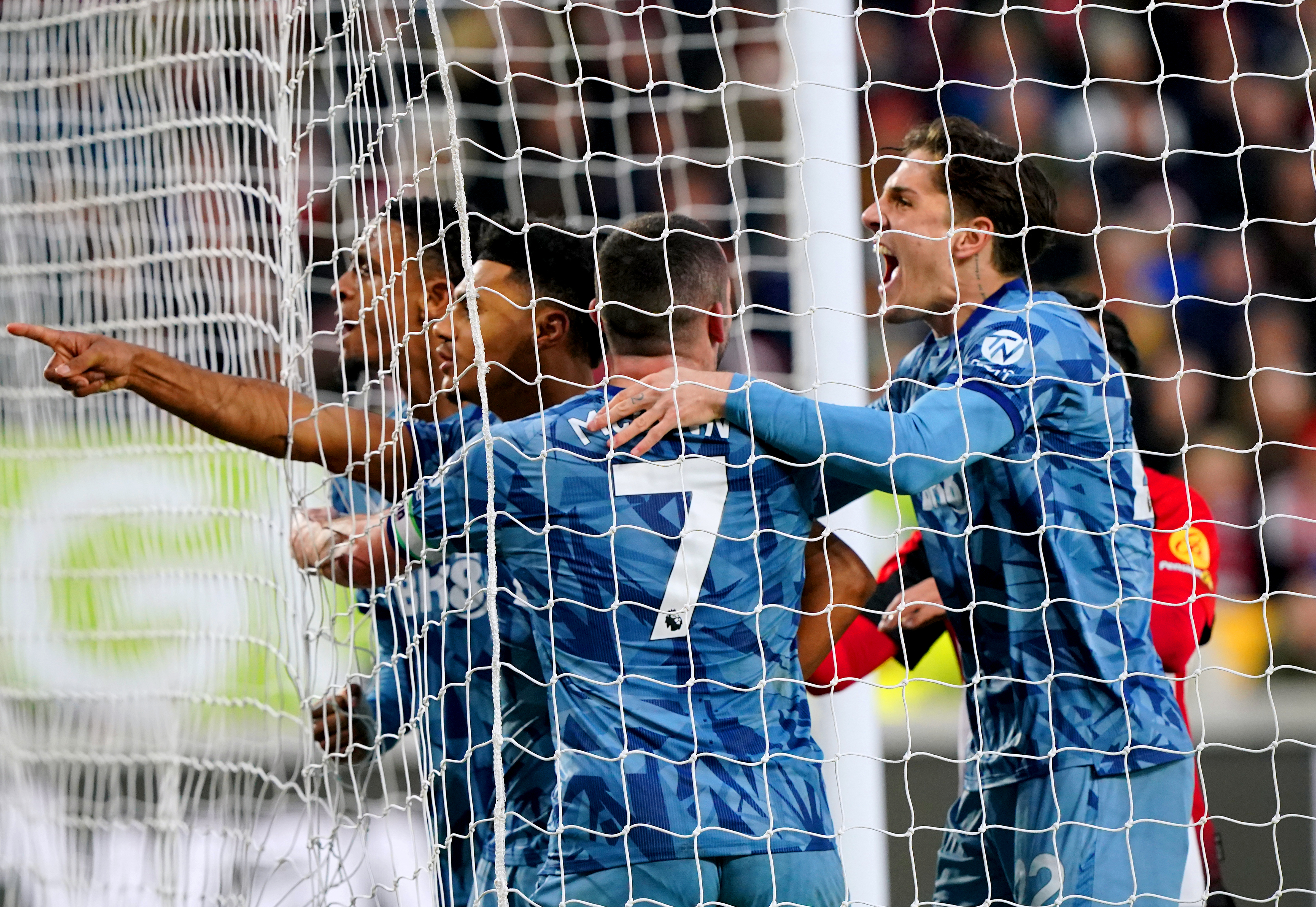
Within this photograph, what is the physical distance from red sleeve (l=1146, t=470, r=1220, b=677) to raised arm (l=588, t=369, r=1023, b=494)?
42 centimetres

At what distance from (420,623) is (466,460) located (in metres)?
0.69

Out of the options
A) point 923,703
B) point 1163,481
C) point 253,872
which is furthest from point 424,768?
point 923,703

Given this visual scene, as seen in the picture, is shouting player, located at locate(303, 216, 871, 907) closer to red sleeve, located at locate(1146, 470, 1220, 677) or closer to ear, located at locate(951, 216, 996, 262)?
ear, located at locate(951, 216, 996, 262)

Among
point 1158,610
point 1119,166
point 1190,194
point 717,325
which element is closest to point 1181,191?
point 1190,194

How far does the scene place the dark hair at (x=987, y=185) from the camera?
233cm

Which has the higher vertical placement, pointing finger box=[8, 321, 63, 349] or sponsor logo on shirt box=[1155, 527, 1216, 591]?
pointing finger box=[8, 321, 63, 349]

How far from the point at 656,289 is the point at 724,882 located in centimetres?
81

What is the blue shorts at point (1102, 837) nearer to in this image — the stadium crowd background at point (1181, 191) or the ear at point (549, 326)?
the ear at point (549, 326)

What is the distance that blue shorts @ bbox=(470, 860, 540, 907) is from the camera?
2.29m

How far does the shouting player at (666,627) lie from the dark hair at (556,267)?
1.16 ft

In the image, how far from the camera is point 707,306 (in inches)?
84.4

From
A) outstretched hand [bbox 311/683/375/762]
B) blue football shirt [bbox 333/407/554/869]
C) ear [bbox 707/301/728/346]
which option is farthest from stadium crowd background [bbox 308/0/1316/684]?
ear [bbox 707/301/728/346]

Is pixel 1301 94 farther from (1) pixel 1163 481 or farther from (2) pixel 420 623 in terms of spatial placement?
(2) pixel 420 623

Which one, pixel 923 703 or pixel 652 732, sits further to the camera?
pixel 923 703
